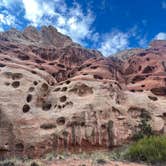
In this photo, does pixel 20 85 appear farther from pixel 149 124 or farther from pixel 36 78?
pixel 149 124

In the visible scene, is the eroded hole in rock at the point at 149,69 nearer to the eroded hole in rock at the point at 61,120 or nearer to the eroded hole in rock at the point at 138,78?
the eroded hole in rock at the point at 138,78

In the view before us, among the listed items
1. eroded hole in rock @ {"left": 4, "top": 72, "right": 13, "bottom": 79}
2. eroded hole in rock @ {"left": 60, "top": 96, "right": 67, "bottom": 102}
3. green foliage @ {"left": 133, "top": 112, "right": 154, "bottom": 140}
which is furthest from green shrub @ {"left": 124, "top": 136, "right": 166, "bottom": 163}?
eroded hole in rock @ {"left": 4, "top": 72, "right": 13, "bottom": 79}

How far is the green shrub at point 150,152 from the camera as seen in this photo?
1456cm

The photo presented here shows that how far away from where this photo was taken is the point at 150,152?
1519 centimetres

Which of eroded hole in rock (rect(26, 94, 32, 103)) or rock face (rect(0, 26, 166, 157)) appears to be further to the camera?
eroded hole in rock (rect(26, 94, 32, 103))

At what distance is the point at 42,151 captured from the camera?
73.9 ft

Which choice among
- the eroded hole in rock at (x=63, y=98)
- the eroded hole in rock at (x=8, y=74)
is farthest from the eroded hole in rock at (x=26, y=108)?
→ the eroded hole in rock at (x=8, y=74)

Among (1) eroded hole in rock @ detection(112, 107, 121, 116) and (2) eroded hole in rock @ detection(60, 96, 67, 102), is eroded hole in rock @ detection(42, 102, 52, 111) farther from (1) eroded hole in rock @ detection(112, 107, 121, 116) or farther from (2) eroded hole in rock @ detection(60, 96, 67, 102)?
(1) eroded hole in rock @ detection(112, 107, 121, 116)

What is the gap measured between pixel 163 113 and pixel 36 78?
13.8 meters

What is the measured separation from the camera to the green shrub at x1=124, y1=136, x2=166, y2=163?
14.6 metres

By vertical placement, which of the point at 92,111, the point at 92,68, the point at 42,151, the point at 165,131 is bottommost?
the point at 42,151

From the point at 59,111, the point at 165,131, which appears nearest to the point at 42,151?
the point at 59,111

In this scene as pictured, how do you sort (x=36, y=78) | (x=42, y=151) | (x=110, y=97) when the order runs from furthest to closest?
(x=36, y=78), (x=110, y=97), (x=42, y=151)

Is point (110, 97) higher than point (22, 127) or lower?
higher
